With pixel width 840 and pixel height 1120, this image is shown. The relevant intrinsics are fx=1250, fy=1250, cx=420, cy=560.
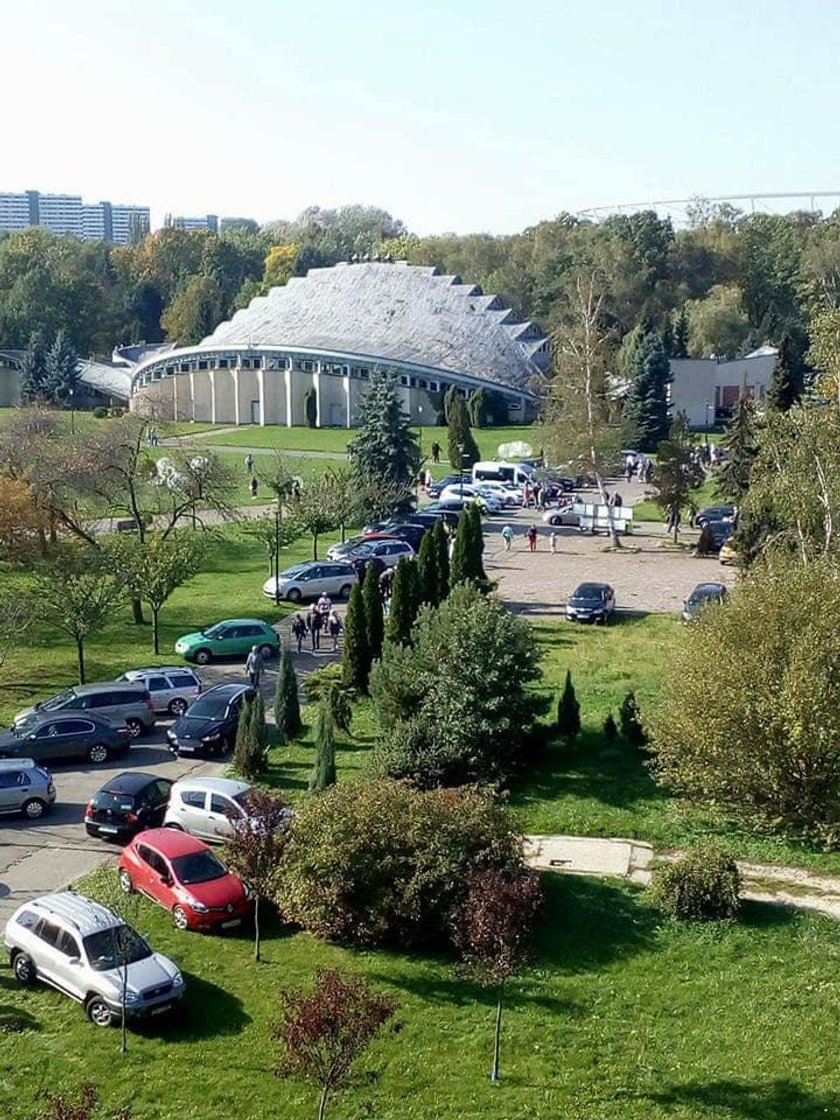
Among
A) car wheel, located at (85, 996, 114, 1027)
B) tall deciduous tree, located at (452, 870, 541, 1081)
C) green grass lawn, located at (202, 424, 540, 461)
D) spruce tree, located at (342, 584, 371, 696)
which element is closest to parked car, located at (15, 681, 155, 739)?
spruce tree, located at (342, 584, 371, 696)

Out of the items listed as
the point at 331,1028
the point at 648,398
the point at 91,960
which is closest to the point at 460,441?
the point at 648,398

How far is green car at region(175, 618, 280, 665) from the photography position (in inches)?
1289

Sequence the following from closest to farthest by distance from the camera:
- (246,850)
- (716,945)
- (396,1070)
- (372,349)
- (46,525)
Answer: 1. (396,1070)
2. (716,945)
3. (246,850)
4. (46,525)
5. (372,349)

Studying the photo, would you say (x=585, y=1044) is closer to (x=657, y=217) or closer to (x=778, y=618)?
(x=778, y=618)

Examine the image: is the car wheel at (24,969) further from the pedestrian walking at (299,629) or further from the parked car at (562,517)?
the parked car at (562,517)

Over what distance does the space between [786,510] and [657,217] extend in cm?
7163

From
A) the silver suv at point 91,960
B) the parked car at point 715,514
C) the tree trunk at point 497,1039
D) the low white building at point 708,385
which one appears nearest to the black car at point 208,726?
the silver suv at point 91,960

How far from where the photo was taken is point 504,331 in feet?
287

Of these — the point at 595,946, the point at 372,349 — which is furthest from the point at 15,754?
the point at 372,349

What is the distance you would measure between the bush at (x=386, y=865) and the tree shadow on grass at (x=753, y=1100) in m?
4.23

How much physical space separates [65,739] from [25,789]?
311 cm

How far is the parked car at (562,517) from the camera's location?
51.5 m

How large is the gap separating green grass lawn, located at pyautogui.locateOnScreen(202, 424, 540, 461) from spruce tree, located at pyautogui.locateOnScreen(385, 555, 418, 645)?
42.0 metres

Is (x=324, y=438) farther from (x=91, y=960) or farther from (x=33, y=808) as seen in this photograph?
(x=91, y=960)
